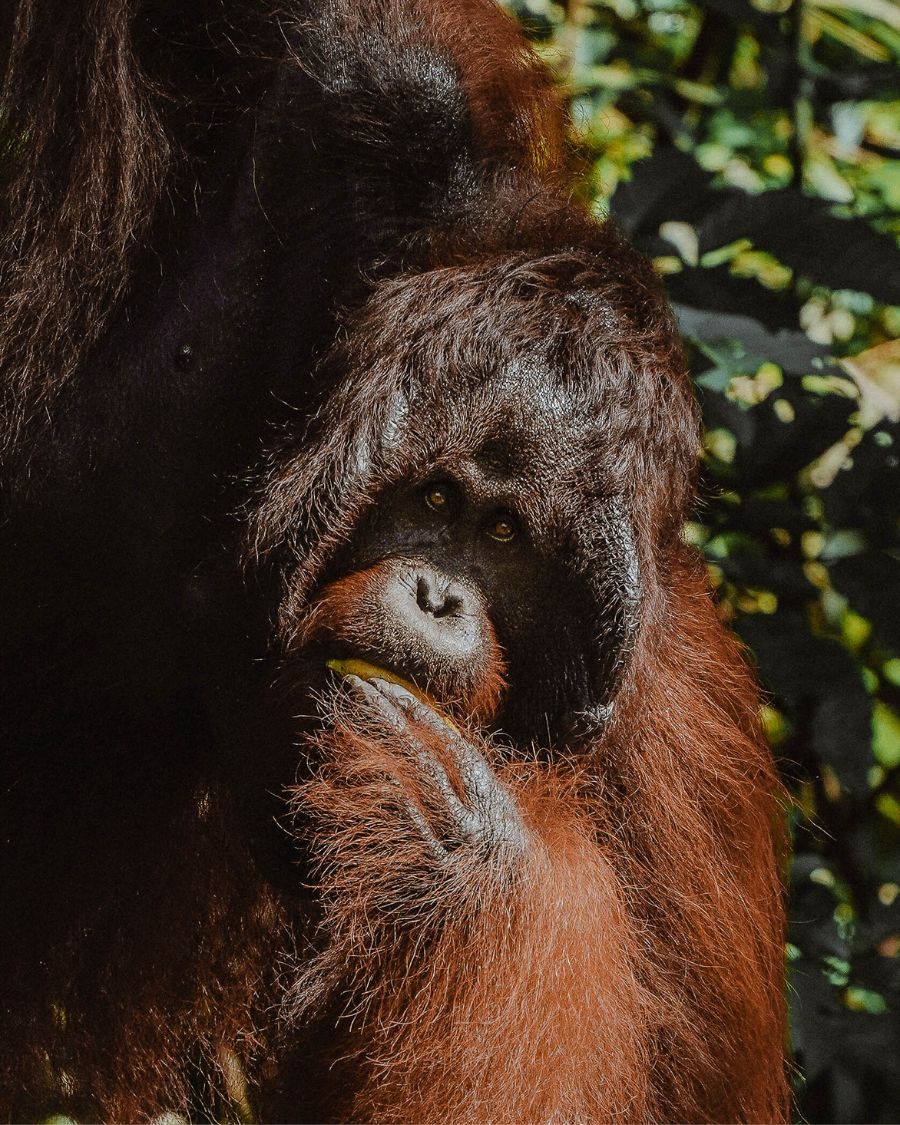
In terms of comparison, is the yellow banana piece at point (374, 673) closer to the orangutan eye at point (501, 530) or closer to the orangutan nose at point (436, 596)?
the orangutan nose at point (436, 596)

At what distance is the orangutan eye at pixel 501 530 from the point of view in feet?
4.78

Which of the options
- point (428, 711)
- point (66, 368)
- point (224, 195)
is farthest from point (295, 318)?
point (428, 711)

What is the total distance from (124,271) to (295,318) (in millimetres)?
198

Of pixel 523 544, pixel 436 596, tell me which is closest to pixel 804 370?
pixel 523 544

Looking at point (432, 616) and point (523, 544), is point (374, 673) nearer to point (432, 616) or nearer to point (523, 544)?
point (432, 616)

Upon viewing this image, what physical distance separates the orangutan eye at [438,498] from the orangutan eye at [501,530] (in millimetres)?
53

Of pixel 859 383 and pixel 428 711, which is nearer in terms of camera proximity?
pixel 428 711

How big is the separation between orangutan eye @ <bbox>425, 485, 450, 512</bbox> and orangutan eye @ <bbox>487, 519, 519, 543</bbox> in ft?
0.17

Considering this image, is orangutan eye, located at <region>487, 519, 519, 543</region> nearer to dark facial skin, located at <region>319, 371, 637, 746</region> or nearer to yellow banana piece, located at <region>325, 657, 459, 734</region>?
dark facial skin, located at <region>319, 371, 637, 746</region>

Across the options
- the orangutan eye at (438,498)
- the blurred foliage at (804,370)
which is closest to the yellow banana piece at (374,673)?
the orangutan eye at (438,498)

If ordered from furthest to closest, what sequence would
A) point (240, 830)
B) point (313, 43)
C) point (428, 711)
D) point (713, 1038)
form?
point (713, 1038)
point (240, 830)
point (313, 43)
point (428, 711)

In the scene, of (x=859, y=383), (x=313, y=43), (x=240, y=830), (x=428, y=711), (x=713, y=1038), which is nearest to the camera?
(x=428, y=711)

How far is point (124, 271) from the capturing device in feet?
4.94

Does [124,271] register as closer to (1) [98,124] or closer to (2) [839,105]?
(1) [98,124]
